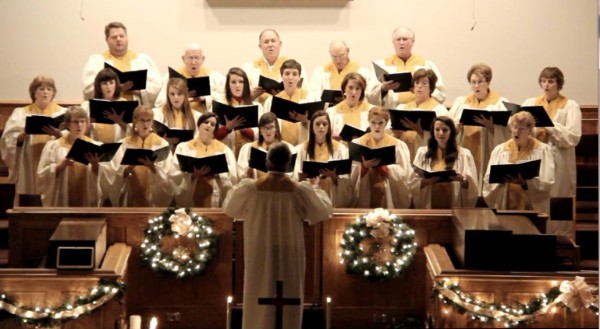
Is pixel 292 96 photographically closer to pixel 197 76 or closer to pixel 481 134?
pixel 197 76

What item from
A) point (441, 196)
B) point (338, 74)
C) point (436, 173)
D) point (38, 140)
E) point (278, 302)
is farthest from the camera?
point (338, 74)

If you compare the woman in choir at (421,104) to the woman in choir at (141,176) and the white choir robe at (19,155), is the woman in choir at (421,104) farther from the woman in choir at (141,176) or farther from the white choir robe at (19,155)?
the white choir robe at (19,155)

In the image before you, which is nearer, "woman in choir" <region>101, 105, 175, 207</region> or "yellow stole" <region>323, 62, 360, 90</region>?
"woman in choir" <region>101, 105, 175, 207</region>

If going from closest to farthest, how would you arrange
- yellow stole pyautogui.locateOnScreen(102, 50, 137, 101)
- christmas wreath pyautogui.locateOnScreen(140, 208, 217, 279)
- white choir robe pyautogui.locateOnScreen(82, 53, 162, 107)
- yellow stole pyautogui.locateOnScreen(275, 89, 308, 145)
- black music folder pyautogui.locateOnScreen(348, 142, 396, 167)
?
christmas wreath pyautogui.locateOnScreen(140, 208, 217, 279), black music folder pyautogui.locateOnScreen(348, 142, 396, 167), yellow stole pyautogui.locateOnScreen(275, 89, 308, 145), white choir robe pyautogui.locateOnScreen(82, 53, 162, 107), yellow stole pyautogui.locateOnScreen(102, 50, 137, 101)

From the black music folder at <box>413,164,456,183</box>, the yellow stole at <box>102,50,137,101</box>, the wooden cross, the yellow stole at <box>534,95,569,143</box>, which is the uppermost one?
Result: the yellow stole at <box>102,50,137,101</box>

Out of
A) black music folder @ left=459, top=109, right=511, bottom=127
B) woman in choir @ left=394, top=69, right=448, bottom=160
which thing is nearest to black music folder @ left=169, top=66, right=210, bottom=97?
woman in choir @ left=394, top=69, right=448, bottom=160

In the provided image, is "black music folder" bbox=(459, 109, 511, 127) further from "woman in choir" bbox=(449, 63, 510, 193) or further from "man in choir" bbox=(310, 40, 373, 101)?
"man in choir" bbox=(310, 40, 373, 101)

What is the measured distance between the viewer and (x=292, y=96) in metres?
→ 10.7

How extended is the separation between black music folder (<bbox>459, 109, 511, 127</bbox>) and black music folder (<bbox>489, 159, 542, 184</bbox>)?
78 cm

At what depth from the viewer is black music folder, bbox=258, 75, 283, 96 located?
35.0ft

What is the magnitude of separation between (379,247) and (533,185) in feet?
5.18

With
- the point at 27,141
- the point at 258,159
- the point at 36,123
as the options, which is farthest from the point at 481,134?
the point at 27,141

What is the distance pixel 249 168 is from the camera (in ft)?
32.0

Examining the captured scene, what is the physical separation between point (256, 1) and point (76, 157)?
13.2ft
